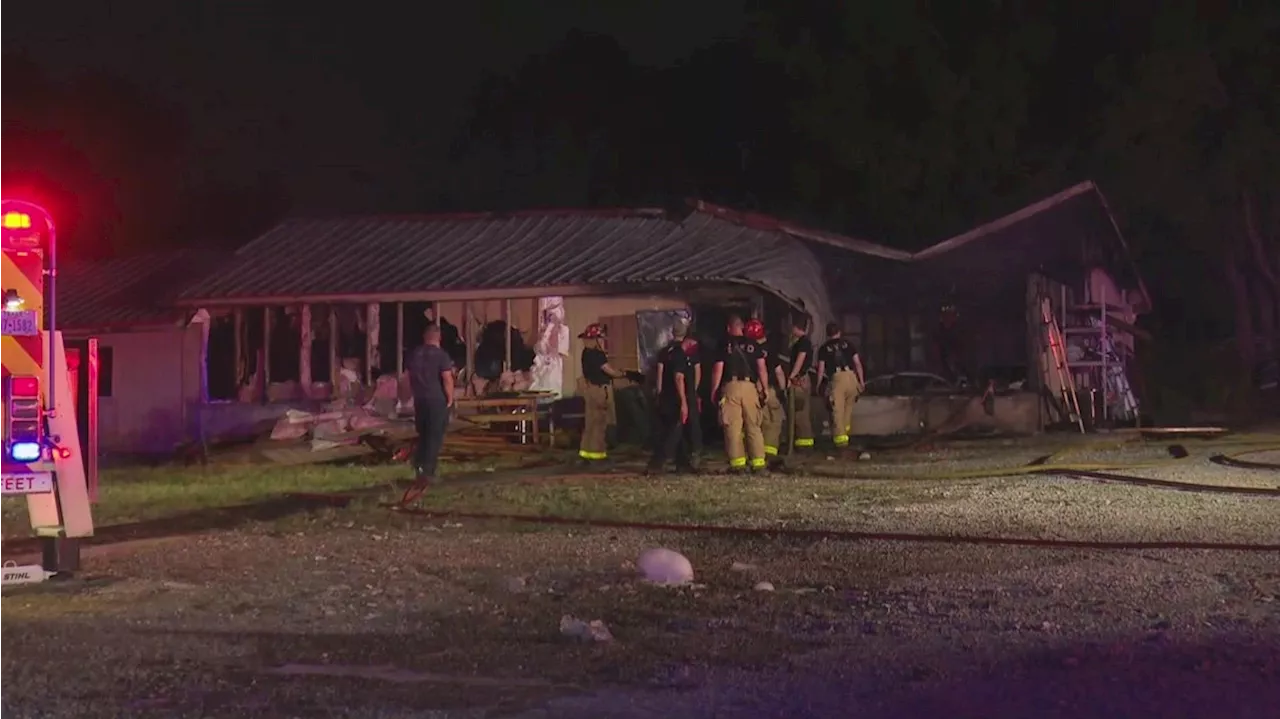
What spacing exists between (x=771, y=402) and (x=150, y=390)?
34.4 ft

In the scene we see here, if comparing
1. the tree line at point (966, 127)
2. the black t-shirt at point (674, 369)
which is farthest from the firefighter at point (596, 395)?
the tree line at point (966, 127)

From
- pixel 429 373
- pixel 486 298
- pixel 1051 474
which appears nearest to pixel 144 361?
pixel 486 298

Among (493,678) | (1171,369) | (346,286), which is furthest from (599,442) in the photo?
(1171,369)

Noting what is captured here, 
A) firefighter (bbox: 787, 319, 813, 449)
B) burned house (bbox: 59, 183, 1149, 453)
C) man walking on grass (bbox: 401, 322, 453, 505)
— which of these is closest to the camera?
man walking on grass (bbox: 401, 322, 453, 505)

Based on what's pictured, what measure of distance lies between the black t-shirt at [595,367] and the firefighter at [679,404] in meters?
1.39

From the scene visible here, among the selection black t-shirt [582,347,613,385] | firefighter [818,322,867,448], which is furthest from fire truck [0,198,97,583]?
firefighter [818,322,867,448]

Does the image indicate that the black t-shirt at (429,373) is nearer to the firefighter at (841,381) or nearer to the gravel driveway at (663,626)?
the gravel driveway at (663,626)

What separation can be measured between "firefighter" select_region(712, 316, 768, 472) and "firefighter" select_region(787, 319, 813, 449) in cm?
214

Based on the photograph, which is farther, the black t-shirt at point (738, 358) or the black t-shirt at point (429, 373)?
the black t-shirt at point (738, 358)

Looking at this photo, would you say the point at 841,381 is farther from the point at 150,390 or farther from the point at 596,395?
the point at 150,390

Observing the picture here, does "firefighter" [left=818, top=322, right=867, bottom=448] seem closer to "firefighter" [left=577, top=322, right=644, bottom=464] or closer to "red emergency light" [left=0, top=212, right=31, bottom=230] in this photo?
"firefighter" [left=577, top=322, right=644, bottom=464]

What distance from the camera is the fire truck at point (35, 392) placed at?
8.52 m

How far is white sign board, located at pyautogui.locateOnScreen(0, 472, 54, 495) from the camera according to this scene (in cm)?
850

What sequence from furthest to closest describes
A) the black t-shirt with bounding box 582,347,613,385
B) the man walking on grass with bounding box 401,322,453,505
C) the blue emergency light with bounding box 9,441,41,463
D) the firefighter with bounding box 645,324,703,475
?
the black t-shirt with bounding box 582,347,613,385 → the firefighter with bounding box 645,324,703,475 → the man walking on grass with bounding box 401,322,453,505 → the blue emergency light with bounding box 9,441,41,463
